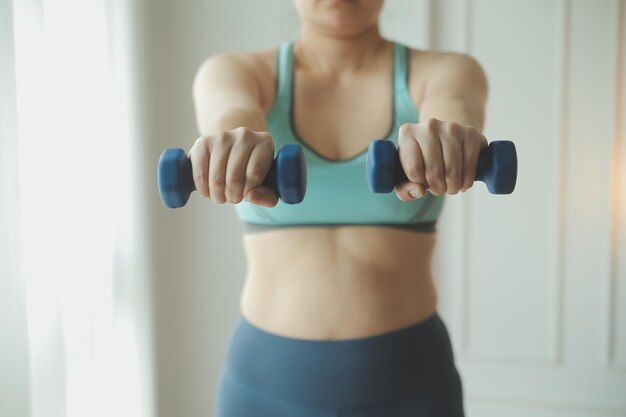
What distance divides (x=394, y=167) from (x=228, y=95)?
1.16 feet

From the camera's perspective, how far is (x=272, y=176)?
0.46 m

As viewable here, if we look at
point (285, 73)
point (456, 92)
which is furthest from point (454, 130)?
point (285, 73)

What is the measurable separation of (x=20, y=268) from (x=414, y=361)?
2.10 ft

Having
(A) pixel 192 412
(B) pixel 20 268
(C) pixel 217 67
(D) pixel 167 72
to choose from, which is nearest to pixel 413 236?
(C) pixel 217 67

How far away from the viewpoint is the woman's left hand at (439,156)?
46 cm

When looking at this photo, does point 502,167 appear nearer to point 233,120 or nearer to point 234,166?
point 234,166

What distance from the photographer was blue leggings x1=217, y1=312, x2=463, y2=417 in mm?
735

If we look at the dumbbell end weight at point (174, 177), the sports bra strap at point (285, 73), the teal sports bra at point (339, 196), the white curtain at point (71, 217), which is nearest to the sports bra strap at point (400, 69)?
the teal sports bra at point (339, 196)

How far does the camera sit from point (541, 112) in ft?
4.49

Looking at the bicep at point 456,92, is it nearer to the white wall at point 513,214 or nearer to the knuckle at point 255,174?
the knuckle at point 255,174

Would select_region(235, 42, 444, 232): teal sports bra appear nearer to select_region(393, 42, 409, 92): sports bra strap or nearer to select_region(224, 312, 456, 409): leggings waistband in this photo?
select_region(393, 42, 409, 92): sports bra strap

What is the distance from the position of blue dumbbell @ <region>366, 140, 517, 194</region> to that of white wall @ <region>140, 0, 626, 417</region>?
3.29 feet

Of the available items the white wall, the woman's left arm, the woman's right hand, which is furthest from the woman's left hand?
the white wall

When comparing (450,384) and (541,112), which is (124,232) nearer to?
(450,384)
